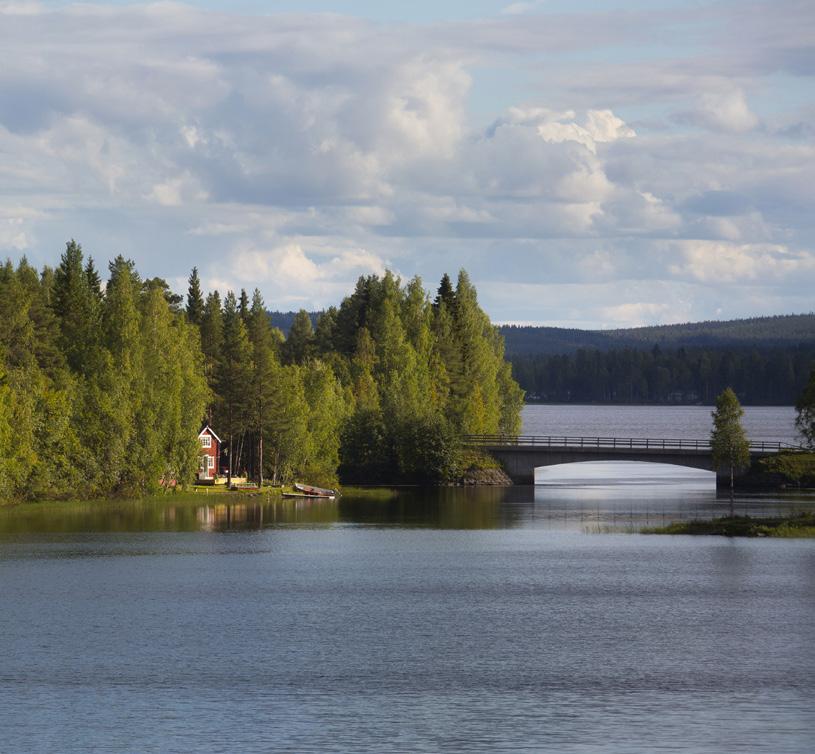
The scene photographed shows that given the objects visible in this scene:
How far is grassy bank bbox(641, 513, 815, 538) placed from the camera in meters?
78.9

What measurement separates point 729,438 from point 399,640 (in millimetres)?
80744

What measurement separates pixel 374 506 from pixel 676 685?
68671 millimetres

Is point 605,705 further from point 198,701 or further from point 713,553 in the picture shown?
point 713,553

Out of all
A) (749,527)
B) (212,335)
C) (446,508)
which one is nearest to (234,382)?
(212,335)

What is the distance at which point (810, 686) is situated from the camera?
127 ft

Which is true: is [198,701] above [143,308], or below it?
below

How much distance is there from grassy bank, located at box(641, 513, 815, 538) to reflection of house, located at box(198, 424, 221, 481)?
49129 millimetres

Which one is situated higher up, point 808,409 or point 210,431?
point 808,409

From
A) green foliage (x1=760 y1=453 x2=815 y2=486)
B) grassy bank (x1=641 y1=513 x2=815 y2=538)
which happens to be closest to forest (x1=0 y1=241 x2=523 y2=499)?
green foliage (x1=760 y1=453 x2=815 y2=486)

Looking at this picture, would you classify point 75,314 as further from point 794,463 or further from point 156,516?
point 794,463

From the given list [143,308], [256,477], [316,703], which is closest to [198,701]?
[316,703]

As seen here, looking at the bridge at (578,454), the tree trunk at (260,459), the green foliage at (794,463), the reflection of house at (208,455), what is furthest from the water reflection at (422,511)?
the reflection of house at (208,455)

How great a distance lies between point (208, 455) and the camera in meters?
125

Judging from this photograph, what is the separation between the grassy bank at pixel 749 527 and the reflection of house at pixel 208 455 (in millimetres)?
49129
